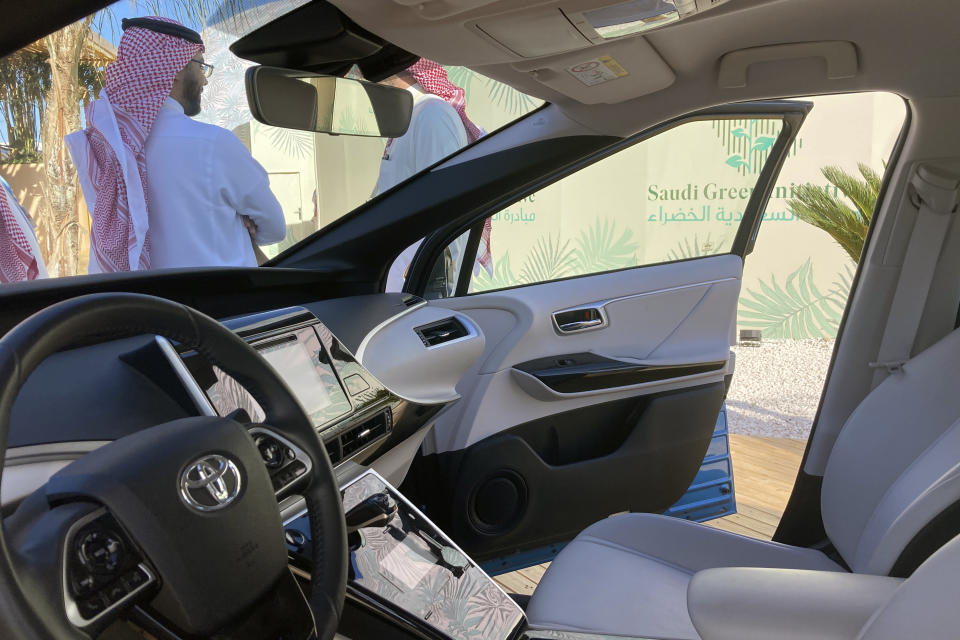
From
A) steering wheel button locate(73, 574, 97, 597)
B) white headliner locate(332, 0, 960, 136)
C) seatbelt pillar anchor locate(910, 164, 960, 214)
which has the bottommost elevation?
steering wheel button locate(73, 574, 97, 597)

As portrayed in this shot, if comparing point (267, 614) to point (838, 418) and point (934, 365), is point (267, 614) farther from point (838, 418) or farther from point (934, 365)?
point (838, 418)

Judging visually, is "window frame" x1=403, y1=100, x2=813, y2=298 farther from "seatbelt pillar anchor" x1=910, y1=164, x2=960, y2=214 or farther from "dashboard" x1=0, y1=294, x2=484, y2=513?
"seatbelt pillar anchor" x1=910, y1=164, x2=960, y2=214

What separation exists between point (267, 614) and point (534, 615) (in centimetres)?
77

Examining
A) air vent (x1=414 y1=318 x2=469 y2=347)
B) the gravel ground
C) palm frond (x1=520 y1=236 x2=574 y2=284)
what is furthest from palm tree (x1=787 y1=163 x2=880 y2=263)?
air vent (x1=414 y1=318 x2=469 y2=347)

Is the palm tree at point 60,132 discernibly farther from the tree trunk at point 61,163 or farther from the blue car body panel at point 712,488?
the blue car body panel at point 712,488

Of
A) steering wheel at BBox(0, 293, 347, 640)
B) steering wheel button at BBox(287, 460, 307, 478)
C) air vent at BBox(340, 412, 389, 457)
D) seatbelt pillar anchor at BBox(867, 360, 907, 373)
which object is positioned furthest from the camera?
seatbelt pillar anchor at BBox(867, 360, 907, 373)

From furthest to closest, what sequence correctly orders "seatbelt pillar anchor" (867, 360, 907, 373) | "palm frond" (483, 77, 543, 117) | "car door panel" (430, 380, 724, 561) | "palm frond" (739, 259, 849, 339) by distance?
"palm frond" (739, 259, 849, 339) → "car door panel" (430, 380, 724, 561) → "palm frond" (483, 77, 543, 117) → "seatbelt pillar anchor" (867, 360, 907, 373)

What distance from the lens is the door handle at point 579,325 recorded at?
7.12 feet

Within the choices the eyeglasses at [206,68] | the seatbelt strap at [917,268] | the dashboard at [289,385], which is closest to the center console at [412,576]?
the dashboard at [289,385]

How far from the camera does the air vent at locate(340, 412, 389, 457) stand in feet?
4.47

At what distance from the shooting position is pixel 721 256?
7.72ft

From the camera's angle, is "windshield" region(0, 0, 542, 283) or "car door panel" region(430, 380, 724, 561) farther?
"windshield" region(0, 0, 542, 283)

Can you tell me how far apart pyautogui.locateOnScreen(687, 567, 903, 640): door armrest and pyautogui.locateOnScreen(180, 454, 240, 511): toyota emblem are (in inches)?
28.8

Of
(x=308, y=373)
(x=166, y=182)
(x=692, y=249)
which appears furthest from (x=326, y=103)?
(x=692, y=249)
